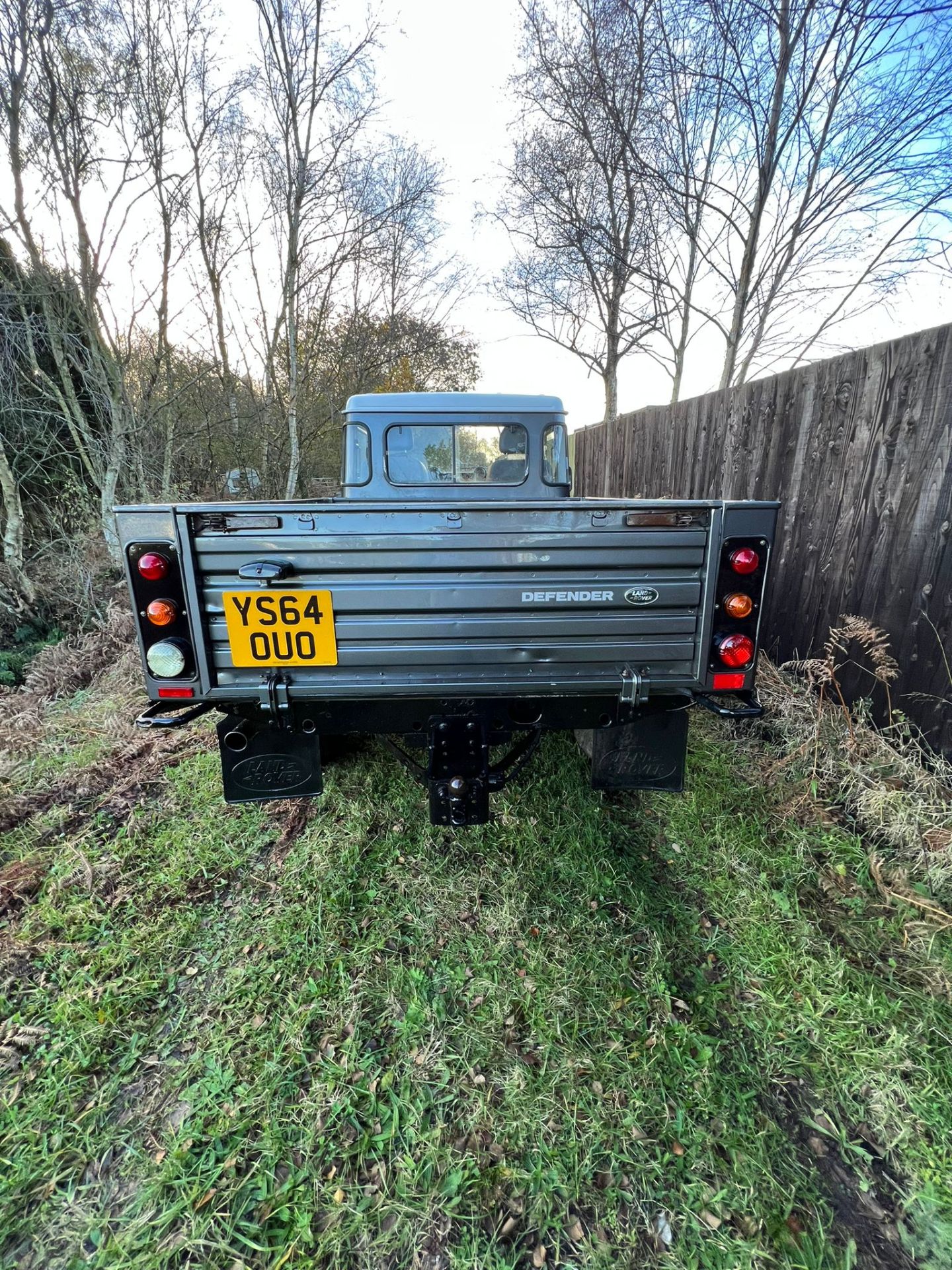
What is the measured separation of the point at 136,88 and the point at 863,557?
33.1 feet

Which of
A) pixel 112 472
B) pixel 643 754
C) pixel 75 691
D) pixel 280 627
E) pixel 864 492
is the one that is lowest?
pixel 75 691

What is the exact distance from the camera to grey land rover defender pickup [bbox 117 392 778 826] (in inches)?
79.1

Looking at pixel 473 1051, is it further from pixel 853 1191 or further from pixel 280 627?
pixel 280 627

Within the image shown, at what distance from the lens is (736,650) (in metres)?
2.20

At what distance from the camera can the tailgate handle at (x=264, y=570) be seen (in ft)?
6.45

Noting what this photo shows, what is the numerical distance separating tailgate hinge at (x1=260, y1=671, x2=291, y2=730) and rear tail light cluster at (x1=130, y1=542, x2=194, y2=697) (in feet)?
0.95

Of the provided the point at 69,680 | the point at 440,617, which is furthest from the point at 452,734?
the point at 69,680

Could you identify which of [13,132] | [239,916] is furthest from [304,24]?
[239,916]

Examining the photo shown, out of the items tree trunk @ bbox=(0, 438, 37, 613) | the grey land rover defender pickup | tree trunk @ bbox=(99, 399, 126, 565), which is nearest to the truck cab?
the grey land rover defender pickup

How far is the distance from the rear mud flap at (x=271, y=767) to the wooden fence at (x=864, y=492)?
3137 millimetres

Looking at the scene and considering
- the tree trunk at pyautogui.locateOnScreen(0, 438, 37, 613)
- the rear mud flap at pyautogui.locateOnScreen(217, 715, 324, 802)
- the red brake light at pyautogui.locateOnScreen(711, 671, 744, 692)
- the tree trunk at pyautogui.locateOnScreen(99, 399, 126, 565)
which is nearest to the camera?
the red brake light at pyautogui.locateOnScreen(711, 671, 744, 692)

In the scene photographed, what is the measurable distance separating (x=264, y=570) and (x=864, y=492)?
336 centimetres

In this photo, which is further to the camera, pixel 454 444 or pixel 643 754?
pixel 454 444

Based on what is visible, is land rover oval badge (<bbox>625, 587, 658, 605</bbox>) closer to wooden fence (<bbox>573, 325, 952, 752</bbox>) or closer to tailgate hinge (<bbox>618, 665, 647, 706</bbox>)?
tailgate hinge (<bbox>618, 665, 647, 706</bbox>)
